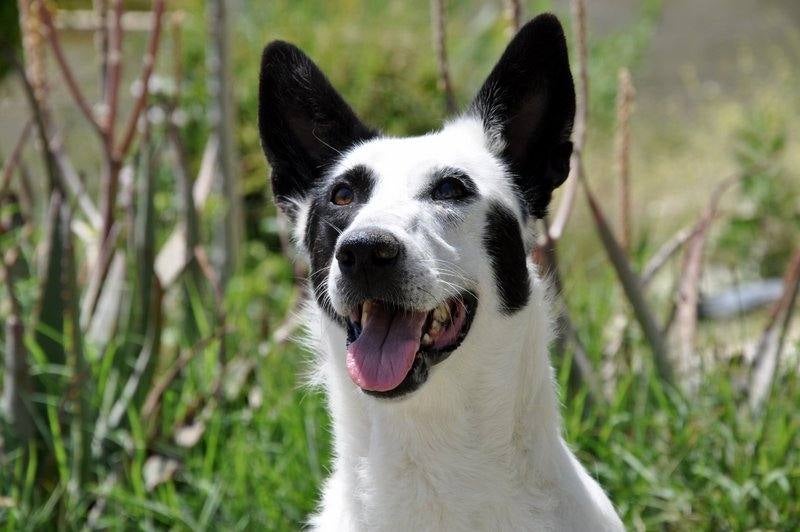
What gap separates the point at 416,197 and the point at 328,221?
9.6 inches

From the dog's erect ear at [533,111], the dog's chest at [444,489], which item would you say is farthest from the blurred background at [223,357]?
the dog's chest at [444,489]

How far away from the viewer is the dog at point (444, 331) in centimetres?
240

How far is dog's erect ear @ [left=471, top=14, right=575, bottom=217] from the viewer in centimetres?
272

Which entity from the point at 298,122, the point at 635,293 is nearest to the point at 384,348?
the point at 298,122

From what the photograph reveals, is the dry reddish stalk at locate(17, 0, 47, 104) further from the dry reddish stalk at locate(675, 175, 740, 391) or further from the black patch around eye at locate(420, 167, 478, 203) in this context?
the dry reddish stalk at locate(675, 175, 740, 391)

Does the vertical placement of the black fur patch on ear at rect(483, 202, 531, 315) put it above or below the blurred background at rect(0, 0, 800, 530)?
above

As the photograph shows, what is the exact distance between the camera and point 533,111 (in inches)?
111

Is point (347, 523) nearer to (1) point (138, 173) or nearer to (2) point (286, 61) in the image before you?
(2) point (286, 61)

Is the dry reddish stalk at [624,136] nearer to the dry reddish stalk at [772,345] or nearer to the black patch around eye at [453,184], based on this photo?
the dry reddish stalk at [772,345]

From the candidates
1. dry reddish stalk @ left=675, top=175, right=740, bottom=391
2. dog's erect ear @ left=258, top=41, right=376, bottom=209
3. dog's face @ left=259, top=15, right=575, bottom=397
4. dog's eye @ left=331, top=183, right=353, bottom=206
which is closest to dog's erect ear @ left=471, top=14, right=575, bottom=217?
dog's face @ left=259, top=15, right=575, bottom=397

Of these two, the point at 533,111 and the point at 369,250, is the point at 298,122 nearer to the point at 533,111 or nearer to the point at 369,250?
the point at 533,111

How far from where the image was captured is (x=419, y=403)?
253 cm

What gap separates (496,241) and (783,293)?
1.88 meters

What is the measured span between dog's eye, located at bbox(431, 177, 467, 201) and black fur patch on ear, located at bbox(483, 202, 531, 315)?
8cm
